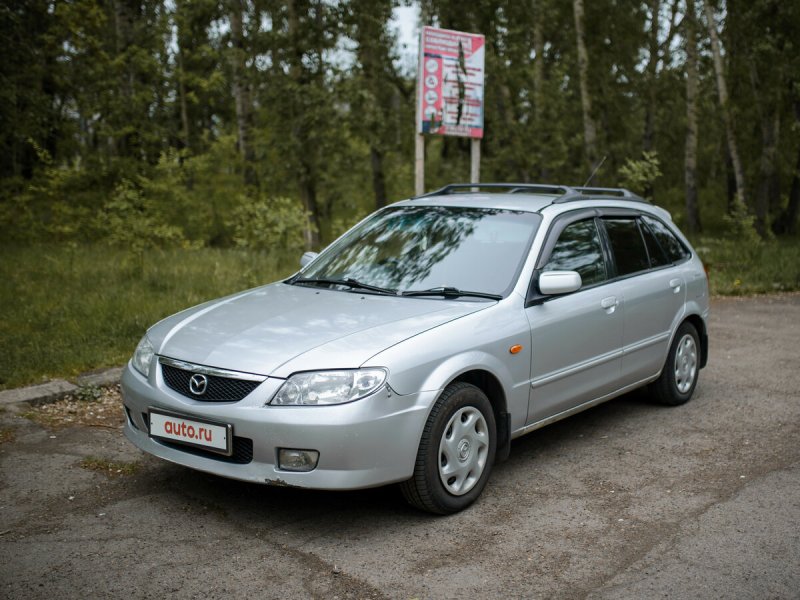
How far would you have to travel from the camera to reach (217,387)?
13.5ft

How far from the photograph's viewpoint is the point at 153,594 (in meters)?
3.47

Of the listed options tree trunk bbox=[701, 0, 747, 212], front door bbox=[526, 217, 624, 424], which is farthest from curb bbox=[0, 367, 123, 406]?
tree trunk bbox=[701, 0, 747, 212]

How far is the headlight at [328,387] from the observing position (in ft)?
13.0

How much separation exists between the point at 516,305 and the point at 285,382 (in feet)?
5.00

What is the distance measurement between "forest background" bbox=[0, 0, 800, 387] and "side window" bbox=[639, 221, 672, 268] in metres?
1.44

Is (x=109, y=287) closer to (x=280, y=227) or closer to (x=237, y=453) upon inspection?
(x=280, y=227)

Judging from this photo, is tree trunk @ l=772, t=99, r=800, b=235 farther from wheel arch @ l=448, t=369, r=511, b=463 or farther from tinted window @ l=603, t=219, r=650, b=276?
wheel arch @ l=448, t=369, r=511, b=463

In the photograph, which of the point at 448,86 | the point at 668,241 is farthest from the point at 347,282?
the point at 448,86

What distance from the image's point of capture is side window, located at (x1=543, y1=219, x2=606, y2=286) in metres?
5.34

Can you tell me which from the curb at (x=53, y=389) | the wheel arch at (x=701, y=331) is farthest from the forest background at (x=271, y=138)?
the wheel arch at (x=701, y=331)

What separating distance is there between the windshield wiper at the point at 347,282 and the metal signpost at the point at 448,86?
15.7 feet

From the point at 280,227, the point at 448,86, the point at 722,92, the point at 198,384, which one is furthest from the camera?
the point at 722,92

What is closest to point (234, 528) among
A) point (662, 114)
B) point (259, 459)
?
point (259, 459)

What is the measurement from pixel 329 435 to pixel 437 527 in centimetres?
81
